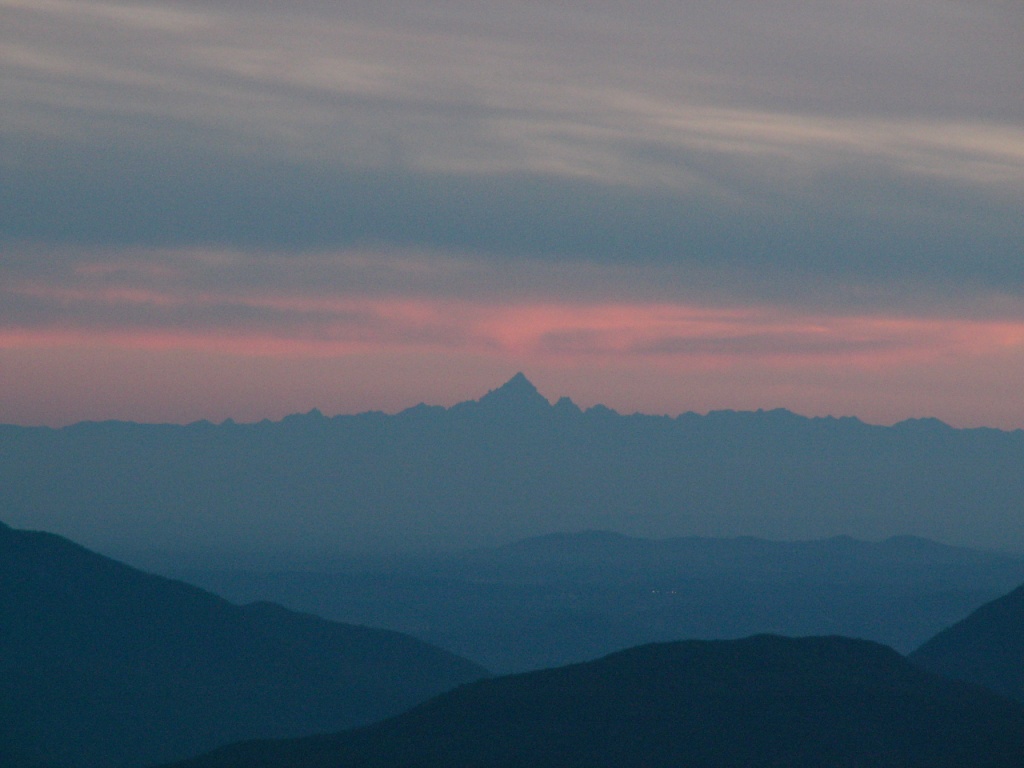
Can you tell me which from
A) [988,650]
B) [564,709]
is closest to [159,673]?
[564,709]

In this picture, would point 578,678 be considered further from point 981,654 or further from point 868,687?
point 981,654

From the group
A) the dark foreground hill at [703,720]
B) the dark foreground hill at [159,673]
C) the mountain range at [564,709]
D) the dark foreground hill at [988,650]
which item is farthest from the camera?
the dark foreground hill at [159,673]

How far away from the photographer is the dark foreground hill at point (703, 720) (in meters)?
93.4

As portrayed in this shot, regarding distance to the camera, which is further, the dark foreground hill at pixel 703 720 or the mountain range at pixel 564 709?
the mountain range at pixel 564 709

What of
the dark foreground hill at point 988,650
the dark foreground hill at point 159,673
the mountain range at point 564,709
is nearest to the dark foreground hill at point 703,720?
the mountain range at point 564,709

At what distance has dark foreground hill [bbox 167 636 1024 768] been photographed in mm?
93375

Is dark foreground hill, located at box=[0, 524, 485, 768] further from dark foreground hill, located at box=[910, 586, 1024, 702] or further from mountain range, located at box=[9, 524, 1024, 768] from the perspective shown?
dark foreground hill, located at box=[910, 586, 1024, 702]

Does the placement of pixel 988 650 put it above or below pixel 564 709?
below

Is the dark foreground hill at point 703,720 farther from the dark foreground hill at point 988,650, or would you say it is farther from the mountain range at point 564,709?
the dark foreground hill at point 988,650

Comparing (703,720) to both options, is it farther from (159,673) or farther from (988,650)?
(159,673)

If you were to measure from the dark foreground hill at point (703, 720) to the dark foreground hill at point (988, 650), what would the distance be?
37656 millimetres

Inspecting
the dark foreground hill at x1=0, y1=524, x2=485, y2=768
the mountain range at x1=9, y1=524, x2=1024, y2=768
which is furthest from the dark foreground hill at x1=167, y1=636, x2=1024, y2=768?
the dark foreground hill at x1=0, y1=524, x2=485, y2=768

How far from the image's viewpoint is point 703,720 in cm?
9831

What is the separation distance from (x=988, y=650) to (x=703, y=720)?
73817 mm
